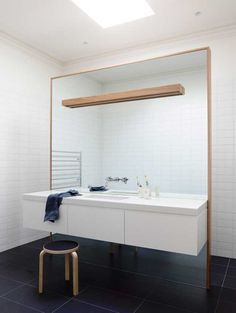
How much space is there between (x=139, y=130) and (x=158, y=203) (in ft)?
3.11

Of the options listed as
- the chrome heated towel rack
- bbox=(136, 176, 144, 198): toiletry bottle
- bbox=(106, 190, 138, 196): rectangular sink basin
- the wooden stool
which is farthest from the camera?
the chrome heated towel rack

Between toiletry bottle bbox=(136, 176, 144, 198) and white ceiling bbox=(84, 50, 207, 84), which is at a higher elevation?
white ceiling bbox=(84, 50, 207, 84)

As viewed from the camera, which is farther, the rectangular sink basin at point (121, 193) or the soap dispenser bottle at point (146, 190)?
the rectangular sink basin at point (121, 193)

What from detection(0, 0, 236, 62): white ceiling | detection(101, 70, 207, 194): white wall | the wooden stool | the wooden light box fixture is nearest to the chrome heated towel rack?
detection(101, 70, 207, 194): white wall

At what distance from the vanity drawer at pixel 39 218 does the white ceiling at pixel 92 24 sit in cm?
211

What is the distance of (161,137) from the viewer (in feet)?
9.70

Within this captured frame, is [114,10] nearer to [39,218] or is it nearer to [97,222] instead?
[97,222]

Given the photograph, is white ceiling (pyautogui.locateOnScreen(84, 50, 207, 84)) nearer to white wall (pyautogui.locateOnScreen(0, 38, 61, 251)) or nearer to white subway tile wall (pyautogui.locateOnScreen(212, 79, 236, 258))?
white subway tile wall (pyautogui.locateOnScreen(212, 79, 236, 258))

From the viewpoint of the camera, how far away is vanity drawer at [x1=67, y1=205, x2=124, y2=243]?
260 centimetres

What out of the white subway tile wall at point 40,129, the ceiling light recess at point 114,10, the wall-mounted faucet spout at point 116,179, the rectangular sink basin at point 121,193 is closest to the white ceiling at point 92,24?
the ceiling light recess at point 114,10

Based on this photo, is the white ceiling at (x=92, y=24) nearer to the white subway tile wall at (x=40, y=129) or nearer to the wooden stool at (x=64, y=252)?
the white subway tile wall at (x=40, y=129)

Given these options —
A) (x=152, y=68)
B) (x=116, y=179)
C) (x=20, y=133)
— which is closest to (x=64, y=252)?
(x=116, y=179)

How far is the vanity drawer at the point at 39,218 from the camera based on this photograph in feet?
9.58

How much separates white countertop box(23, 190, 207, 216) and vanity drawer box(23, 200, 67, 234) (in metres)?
0.07
